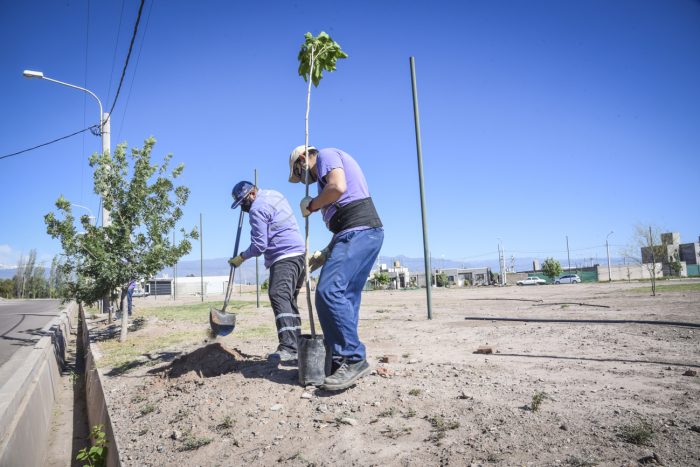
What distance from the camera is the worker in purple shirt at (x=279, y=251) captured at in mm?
4180

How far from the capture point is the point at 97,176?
315 inches

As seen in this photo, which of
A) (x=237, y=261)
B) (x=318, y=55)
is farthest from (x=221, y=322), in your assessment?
(x=318, y=55)

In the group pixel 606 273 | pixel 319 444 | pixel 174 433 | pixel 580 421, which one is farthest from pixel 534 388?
pixel 606 273

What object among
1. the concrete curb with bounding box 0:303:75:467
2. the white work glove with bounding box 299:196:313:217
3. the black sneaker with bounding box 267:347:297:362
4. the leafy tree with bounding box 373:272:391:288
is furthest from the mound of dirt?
the leafy tree with bounding box 373:272:391:288

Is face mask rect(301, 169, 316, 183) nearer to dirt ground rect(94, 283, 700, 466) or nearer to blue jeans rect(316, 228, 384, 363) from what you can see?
blue jeans rect(316, 228, 384, 363)

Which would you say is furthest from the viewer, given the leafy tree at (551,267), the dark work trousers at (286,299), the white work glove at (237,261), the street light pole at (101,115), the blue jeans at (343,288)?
the leafy tree at (551,267)

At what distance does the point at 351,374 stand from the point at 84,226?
7055mm

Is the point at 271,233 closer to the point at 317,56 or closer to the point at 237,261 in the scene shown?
the point at 237,261

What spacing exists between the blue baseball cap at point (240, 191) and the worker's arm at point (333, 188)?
1661mm

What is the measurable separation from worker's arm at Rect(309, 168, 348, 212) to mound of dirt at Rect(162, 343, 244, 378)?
1.97 m

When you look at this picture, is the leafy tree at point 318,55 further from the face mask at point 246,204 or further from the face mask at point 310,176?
the face mask at point 246,204

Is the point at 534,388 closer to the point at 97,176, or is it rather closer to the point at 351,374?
the point at 351,374

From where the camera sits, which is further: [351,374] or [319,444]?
[351,374]

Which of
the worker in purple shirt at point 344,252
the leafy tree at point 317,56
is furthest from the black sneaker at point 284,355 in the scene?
the leafy tree at point 317,56
